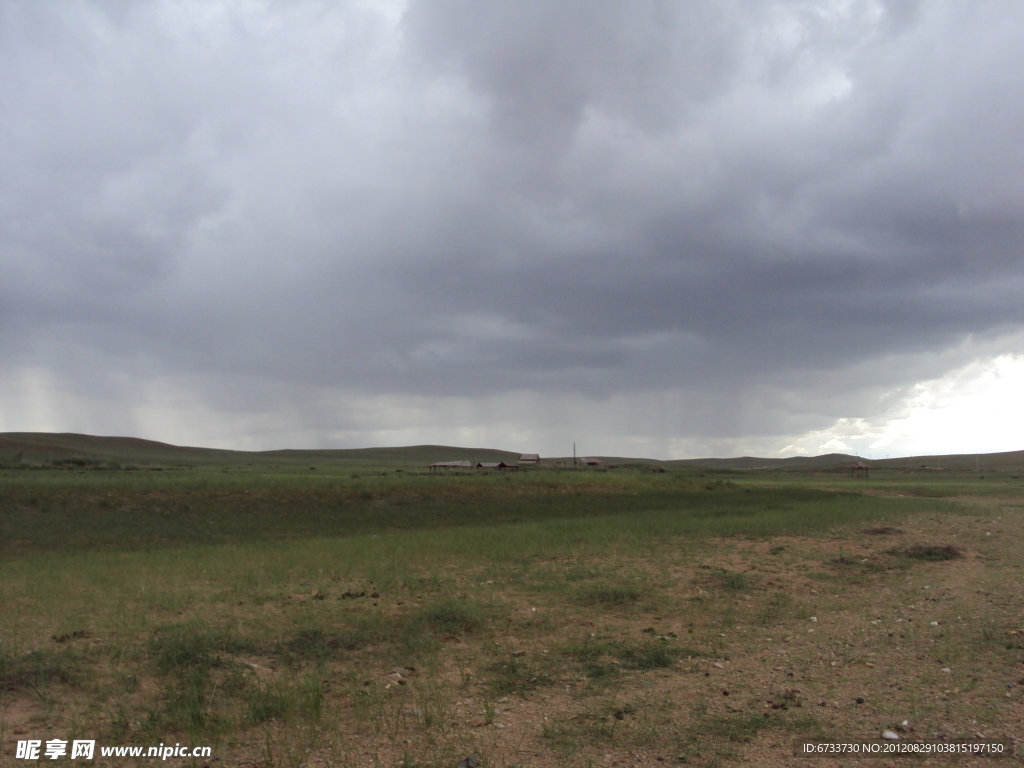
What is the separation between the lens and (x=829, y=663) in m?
9.41

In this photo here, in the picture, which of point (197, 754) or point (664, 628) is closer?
point (197, 754)

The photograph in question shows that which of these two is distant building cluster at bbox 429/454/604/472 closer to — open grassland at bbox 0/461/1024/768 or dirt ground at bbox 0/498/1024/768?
open grassland at bbox 0/461/1024/768

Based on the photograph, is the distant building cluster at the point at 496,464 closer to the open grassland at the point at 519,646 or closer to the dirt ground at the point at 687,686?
the open grassland at the point at 519,646

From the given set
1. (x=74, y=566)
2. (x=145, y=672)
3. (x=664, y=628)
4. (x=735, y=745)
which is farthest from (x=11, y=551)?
(x=735, y=745)

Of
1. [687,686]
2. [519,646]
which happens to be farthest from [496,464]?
[687,686]

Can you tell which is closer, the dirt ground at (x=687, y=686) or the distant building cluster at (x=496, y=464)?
the dirt ground at (x=687, y=686)

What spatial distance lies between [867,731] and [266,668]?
7510mm

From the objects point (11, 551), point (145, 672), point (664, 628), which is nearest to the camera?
point (145, 672)

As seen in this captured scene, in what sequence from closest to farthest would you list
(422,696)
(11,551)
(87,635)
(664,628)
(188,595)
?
(422,696) < (87,635) < (664,628) < (188,595) < (11,551)

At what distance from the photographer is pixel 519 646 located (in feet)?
34.7

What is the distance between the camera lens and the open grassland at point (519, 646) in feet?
23.0

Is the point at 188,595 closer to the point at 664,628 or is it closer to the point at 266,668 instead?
the point at 266,668

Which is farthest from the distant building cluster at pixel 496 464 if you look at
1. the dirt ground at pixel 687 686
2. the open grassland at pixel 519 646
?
the dirt ground at pixel 687 686

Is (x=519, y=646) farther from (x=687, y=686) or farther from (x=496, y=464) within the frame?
(x=496, y=464)
